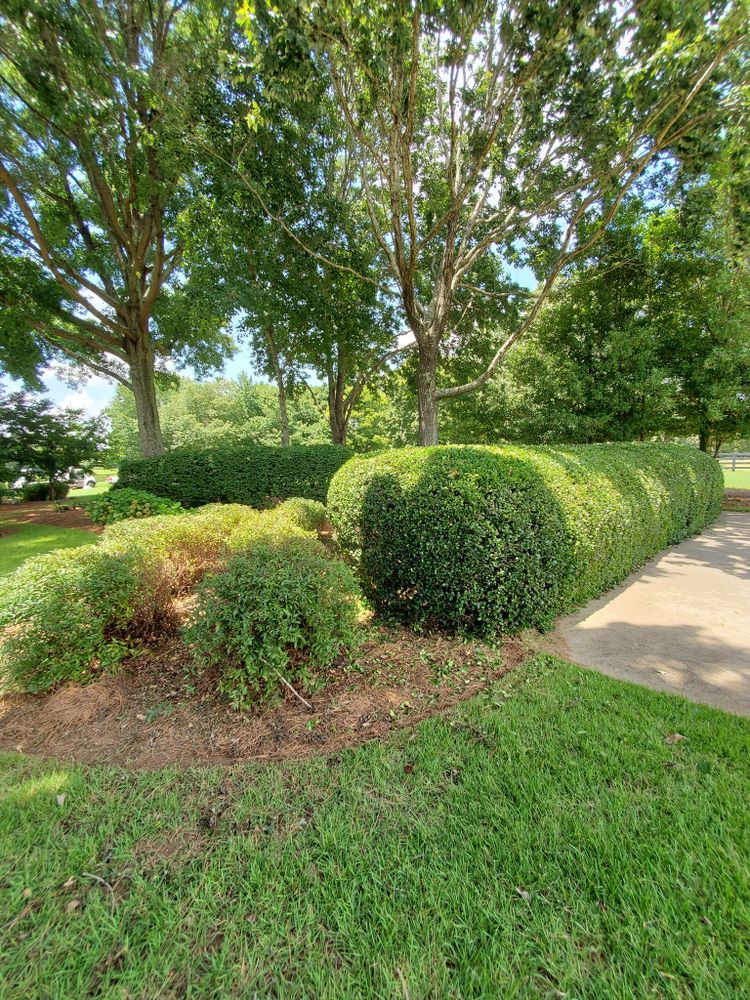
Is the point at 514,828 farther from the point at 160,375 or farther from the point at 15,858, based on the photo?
the point at 160,375

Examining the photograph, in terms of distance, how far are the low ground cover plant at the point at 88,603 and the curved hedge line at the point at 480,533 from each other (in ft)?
3.37

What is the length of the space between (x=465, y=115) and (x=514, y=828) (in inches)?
342

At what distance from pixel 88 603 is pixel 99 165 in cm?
1118

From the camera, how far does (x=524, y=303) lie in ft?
36.0

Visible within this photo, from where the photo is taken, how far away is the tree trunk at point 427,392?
705cm

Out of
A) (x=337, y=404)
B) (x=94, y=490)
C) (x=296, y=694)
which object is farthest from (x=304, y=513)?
(x=94, y=490)

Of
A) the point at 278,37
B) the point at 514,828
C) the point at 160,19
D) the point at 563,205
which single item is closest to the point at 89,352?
the point at 160,19

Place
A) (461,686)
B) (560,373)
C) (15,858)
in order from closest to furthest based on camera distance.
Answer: (15,858) → (461,686) → (560,373)

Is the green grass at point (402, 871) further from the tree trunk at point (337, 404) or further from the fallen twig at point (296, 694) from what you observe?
the tree trunk at point (337, 404)

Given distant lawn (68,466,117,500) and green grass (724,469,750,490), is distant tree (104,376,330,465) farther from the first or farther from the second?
green grass (724,469,750,490)

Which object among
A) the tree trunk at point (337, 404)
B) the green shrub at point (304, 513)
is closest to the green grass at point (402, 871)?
the green shrub at point (304, 513)

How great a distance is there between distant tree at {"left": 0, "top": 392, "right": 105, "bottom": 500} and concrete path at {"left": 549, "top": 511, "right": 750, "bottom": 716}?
626 inches

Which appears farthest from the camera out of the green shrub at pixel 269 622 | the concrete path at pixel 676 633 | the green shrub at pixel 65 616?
the concrete path at pixel 676 633

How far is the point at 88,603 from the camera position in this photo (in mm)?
2855
